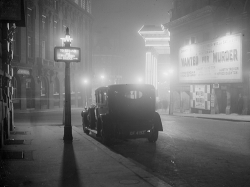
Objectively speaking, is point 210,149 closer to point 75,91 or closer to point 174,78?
point 174,78

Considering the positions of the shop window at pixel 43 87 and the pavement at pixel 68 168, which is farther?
the shop window at pixel 43 87

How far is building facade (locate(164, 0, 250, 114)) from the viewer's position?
3078 centimetres

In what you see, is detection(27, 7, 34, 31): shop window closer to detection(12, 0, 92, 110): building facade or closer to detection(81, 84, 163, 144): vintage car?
detection(12, 0, 92, 110): building facade

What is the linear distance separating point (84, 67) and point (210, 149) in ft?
158

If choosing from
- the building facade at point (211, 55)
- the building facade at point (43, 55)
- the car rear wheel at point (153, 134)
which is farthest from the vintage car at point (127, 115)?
the building facade at point (43, 55)

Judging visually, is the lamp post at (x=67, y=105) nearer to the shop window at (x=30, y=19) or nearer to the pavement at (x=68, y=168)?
the pavement at (x=68, y=168)

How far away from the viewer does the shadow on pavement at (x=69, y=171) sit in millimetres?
6327

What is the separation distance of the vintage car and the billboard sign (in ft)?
68.2

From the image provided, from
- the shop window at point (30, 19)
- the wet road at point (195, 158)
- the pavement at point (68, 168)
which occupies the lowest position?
the wet road at point (195, 158)

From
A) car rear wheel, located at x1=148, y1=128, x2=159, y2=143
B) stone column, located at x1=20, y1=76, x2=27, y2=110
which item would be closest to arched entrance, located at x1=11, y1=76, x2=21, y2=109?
stone column, located at x1=20, y1=76, x2=27, y2=110

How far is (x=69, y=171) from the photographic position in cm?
734

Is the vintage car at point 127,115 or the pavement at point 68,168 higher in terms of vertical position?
the vintage car at point 127,115

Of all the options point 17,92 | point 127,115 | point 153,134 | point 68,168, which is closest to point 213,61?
point 17,92

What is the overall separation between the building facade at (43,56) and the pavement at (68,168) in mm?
28231
